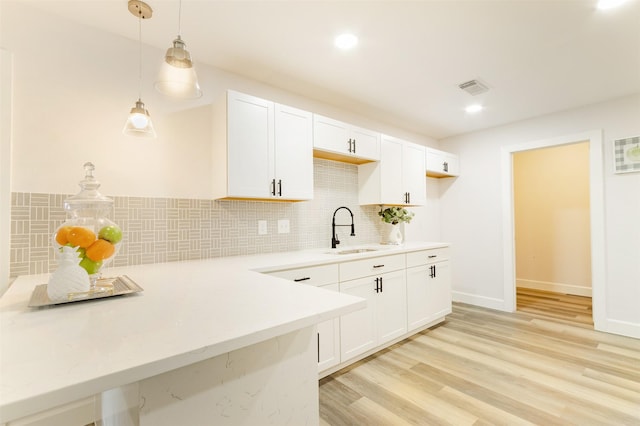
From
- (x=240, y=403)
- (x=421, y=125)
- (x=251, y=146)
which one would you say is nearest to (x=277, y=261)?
(x=251, y=146)

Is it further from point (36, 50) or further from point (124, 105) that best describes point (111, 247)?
point (36, 50)

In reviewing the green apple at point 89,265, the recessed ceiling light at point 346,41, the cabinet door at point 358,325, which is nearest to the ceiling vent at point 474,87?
the recessed ceiling light at point 346,41

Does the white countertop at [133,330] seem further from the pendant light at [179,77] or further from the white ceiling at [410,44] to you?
the white ceiling at [410,44]

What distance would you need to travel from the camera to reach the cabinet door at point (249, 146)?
6.89 feet

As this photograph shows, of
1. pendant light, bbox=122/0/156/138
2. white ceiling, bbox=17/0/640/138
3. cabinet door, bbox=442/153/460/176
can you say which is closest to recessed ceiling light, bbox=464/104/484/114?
white ceiling, bbox=17/0/640/138

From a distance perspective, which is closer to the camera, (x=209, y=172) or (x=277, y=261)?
(x=277, y=261)

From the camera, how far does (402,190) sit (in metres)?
3.37

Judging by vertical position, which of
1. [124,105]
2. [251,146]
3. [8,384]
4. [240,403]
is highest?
[124,105]

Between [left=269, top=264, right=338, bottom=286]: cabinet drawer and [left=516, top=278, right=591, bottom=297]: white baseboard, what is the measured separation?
448cm

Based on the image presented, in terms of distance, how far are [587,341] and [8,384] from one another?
3988 mm

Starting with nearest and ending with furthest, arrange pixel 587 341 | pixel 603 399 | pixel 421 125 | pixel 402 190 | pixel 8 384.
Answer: pixel 8 384 → pixel 603 399 → pixel 587 341 → pixel 402 190 → pixel 421 125

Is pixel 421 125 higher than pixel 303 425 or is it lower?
higher

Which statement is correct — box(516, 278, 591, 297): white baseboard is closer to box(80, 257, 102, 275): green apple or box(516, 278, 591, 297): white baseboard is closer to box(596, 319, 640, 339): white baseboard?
box(596, 319, 640, 339): white baseboard

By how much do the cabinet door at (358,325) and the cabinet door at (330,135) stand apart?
1.21 metres
